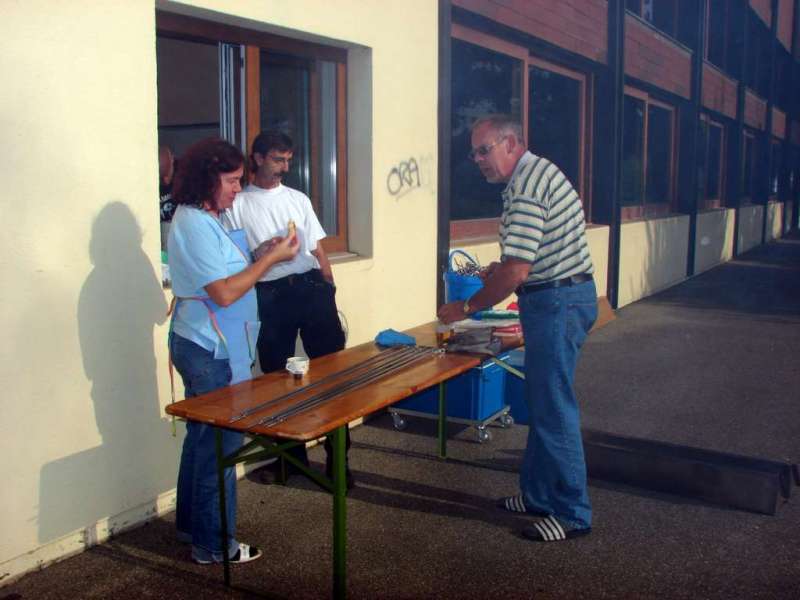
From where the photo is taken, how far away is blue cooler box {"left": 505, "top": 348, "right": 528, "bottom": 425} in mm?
6023

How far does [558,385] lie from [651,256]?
392 inches

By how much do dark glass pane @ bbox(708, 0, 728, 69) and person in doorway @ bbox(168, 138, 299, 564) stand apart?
1602cm

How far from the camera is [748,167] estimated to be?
77.9ft

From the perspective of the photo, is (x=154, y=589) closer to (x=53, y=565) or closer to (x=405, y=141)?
(x=53, y=565)

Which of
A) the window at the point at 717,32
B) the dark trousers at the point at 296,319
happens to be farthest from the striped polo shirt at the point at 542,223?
the window at the point at 717,32

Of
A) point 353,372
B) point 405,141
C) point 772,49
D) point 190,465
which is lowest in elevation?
point 190,465

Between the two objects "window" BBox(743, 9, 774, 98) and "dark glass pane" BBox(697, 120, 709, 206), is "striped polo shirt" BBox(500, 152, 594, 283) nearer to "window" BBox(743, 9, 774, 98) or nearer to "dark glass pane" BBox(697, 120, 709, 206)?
"dark glass pane" BBox(697, 120, 709, 206)

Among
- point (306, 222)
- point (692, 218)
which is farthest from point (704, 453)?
point (692, 218)

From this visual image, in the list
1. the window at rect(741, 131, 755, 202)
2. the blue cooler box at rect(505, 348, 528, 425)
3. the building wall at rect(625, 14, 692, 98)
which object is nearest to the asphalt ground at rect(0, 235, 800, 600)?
the blue cooler box at rect(505, 348, 528, 425)

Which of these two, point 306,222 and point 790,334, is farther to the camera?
point 790,334

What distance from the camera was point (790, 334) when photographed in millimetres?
10016

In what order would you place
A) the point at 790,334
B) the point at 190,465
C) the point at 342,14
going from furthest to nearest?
the point at 790,334
the point at 342,14
the point at 190,465

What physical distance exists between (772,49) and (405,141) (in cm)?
2046

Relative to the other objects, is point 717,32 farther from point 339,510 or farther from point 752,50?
point 339,510
